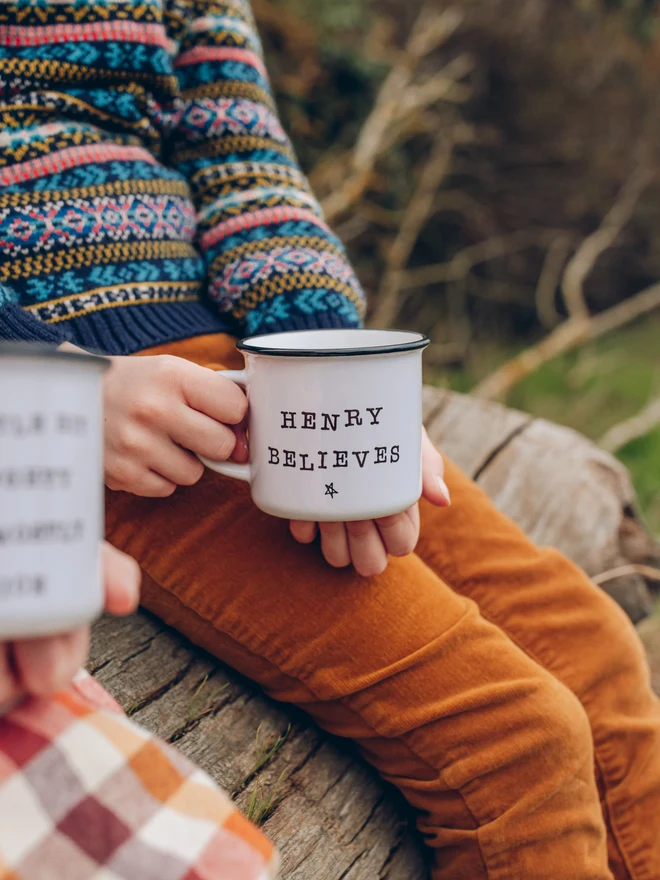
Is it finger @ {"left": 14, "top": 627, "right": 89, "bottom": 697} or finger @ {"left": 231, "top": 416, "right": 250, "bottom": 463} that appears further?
finger @ {"left": 231, "top": 416, "right": 250, "bottom": 463}

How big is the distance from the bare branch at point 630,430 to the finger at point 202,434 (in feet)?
7.08

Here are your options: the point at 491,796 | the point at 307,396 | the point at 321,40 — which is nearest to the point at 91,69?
the point at 307,396

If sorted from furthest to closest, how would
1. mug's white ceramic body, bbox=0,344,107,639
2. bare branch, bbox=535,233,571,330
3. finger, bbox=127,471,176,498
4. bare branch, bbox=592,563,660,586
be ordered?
bare branch, bbox=535,233,571,330 → bare branch, bbox=592,563,660,586 → finger, bbox=127,471,176,498 → mug's white ceramic body, bbox=0,344,107,639

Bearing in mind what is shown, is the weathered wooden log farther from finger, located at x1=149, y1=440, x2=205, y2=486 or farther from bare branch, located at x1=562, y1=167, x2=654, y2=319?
bare branch, located at x1=562, y1=167, x2=654, y2=319

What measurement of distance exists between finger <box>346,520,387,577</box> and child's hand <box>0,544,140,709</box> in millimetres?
319

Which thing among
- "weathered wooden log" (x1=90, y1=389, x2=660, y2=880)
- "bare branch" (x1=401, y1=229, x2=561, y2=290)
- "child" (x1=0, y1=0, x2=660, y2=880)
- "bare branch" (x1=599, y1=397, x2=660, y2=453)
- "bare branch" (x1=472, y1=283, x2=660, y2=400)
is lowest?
"bare branch" (x1=599, y1=397, x2=660, y2=453)

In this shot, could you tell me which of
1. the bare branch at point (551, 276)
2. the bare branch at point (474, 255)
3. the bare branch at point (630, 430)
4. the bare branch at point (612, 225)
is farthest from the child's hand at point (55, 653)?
the bare branch at point (551, 276)

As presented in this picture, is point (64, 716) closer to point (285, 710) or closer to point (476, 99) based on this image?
point (285, 710)

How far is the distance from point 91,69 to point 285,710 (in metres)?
0.79

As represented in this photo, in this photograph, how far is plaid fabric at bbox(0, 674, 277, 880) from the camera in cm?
49

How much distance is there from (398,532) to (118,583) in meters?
0.35

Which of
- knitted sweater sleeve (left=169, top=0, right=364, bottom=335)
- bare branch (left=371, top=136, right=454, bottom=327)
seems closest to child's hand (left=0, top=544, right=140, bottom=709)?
knitted sweater sleeve (left=169, top=0, right=364, bottom=335)

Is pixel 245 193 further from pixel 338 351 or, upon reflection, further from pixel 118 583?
pixel 118 583

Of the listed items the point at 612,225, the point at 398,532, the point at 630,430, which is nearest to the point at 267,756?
the point at 398,532
